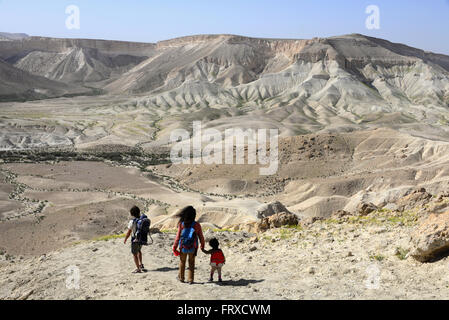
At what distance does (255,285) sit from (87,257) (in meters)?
5.60

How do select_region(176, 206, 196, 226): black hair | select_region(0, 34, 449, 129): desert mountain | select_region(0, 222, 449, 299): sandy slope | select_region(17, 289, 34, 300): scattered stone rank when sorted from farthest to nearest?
select_region(0, 34, 449, 129): desert mountain
select_region(17, 289, 34, 300): scattered stone
select_region(176, 206, 196, 226): black hair
select_region(0, 222, 449, 299): sandy slope

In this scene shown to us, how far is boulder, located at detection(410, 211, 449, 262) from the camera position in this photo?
28.0 feet

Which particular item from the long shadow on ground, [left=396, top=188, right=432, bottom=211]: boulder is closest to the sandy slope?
the long shadow on ground

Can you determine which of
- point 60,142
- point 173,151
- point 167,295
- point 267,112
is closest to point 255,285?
point 167,295

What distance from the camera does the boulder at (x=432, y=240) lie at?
8.55m

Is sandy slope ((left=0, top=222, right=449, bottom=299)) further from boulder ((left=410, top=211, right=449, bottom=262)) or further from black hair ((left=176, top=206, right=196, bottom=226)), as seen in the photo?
black hair ((left=176, top=206, right=196, bottom=226))

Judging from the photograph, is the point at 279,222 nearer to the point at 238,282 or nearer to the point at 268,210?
the point at 238,282

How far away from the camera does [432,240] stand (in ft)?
28.1

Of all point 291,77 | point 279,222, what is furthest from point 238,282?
point 291,77

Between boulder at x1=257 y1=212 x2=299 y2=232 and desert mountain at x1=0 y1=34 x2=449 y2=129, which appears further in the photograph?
desert mountain at x1=0 y1=34 x2=449 y2=129

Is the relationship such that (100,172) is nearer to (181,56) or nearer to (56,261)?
(56,261)

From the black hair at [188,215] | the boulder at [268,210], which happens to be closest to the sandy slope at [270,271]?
the black hair at [188,215]

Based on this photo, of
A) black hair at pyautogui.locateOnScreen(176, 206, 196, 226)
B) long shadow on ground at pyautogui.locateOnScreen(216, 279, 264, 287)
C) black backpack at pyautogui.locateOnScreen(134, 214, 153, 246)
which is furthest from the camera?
black backpack at pyautogui.locateOnScreen(134, 214, 153, 246)

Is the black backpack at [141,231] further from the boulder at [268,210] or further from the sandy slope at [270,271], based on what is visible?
the boulder at [268,210]
